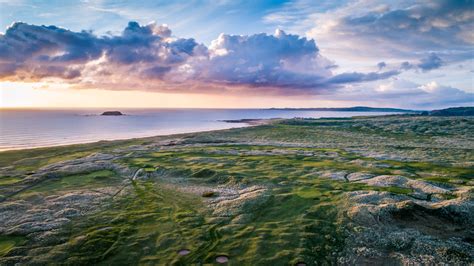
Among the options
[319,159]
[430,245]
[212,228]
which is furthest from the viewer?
[319,159]

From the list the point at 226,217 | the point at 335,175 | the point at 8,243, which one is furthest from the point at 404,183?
the point at 8,243

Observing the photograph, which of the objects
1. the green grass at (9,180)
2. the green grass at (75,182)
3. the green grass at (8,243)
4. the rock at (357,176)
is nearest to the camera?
the green grass at (8,243)

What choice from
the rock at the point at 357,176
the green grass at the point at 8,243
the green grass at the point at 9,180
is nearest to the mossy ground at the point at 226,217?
the green grass at the point at 8,243

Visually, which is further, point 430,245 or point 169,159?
point 169,159

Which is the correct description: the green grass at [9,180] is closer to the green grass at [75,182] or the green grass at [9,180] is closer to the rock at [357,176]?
the green grass at [75,182]

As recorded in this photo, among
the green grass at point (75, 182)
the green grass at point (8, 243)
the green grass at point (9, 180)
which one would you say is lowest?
the green grass at point (8, 243)

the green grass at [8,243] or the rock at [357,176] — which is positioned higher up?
the rock at [357,176]

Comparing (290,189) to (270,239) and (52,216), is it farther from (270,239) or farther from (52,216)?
(52,216)

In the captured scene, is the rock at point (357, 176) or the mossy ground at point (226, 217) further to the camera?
the rock at point (357, 176)

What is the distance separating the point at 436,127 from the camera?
14638 cm

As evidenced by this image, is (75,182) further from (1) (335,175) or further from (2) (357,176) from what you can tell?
(2) (357,176)

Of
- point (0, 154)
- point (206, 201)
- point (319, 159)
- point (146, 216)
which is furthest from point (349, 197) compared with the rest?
point (0, 154)

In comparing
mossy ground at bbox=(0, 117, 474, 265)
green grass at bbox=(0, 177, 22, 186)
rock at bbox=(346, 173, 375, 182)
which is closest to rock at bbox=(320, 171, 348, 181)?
rock at bbox=(346, 173, 375, 182)

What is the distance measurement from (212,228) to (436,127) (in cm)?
15013
